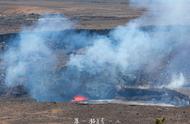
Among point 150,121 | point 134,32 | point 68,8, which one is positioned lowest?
point 150,121

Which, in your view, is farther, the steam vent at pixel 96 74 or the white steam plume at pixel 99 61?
the white steam plume at pixel 99 61

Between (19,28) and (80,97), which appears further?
(19,28)

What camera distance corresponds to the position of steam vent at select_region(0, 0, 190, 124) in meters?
23.8

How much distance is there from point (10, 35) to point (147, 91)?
16.1 m

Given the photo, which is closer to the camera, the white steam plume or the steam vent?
the steam vent

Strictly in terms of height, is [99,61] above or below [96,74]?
above

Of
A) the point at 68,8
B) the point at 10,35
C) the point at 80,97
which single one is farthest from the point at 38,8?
the point at 80,97

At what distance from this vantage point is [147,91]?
1195 inches

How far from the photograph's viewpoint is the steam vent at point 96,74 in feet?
78.1

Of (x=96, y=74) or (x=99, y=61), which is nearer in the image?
(x=96, y=74)

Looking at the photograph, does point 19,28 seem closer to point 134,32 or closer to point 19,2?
point 134,32

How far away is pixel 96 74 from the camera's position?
31.7 meters

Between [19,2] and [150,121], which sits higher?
[19,2]

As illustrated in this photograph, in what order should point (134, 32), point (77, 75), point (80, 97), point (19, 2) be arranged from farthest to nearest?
point (19, 2) → point (134, 32) → point (77, 75) → point (80, 97)
